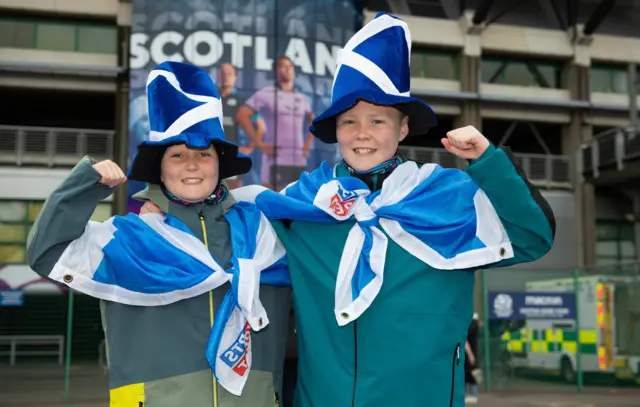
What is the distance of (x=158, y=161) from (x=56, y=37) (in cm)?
2107

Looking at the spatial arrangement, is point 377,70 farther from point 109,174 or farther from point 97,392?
point 97,392

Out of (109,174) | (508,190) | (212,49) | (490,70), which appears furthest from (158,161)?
(490,70)

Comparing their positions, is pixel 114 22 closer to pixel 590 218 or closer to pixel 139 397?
pixel 590 218

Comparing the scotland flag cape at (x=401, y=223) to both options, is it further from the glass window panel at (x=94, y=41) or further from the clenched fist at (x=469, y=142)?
the glass window panel at (x=94, y=41)

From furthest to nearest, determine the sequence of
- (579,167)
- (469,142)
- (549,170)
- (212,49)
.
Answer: (579,167), (549,170), (212,49), (469,142)

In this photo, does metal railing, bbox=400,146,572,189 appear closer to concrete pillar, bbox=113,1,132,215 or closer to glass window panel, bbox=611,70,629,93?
glass window panel, bbox=611,70,629,93

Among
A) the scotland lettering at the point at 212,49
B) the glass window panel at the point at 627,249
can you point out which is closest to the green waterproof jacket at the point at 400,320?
the scotland lettering at the point at 212,49

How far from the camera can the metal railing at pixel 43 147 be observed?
70.0 feet

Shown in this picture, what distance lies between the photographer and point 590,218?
2492 centimetres

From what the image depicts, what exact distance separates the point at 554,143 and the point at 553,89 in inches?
152

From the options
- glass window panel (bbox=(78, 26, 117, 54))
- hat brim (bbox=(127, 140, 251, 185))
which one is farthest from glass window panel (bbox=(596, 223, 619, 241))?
hat brim (bbox=(127, 140, 251, 185))

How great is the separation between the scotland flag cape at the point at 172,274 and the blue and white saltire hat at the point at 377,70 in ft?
2.15

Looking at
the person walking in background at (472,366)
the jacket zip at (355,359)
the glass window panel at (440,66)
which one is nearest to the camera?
the jacket zip at (355,359)

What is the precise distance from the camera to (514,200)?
253 centimetres
